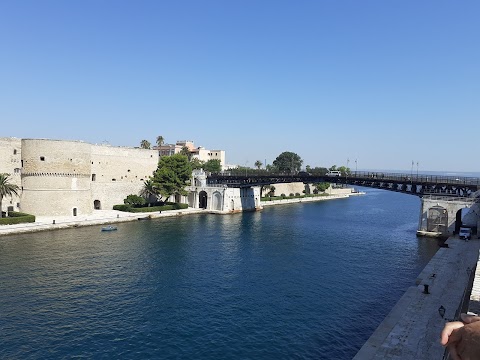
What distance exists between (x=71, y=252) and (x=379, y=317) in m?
32.7

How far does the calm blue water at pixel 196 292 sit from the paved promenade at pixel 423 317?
1.60 m

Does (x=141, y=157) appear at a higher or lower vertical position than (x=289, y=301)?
higher

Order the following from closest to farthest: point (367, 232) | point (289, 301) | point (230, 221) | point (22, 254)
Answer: point (289, 301) < point (22, 254) < point (367, 232) < point (230, 221)

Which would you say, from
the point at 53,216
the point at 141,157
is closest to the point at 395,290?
the point at 53,216

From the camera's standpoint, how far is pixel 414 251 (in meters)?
44.9

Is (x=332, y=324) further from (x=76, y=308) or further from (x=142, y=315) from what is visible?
(x=76, y=308)

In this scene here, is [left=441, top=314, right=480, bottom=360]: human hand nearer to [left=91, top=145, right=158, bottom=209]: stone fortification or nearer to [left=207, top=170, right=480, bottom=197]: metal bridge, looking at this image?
[left=207, top=170, right=480, bottom=197]: metal bridge

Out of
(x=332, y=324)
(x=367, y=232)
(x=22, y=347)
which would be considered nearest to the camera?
(x=22, y=347)

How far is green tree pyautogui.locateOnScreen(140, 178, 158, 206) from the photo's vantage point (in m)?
76.8

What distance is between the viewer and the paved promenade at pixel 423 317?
18438 millimetres

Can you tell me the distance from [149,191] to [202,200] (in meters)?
13.9

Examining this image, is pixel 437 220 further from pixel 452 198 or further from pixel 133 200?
pixel 133 200

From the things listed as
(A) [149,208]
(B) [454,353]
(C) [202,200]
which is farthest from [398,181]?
(B) [454,353]

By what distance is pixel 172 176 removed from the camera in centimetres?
7644
